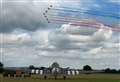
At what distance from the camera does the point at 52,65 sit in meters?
163

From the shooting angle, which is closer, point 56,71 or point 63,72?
point 56,71

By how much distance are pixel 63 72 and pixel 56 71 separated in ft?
36.1

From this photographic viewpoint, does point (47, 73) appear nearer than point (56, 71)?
No

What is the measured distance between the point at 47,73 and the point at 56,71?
11.2m

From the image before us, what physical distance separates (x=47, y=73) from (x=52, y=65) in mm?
6574

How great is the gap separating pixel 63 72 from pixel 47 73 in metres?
7.19

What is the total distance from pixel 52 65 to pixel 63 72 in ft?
25.5

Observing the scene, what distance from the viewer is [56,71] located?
158 metres

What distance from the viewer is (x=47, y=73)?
550 ft

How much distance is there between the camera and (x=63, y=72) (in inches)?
6614
